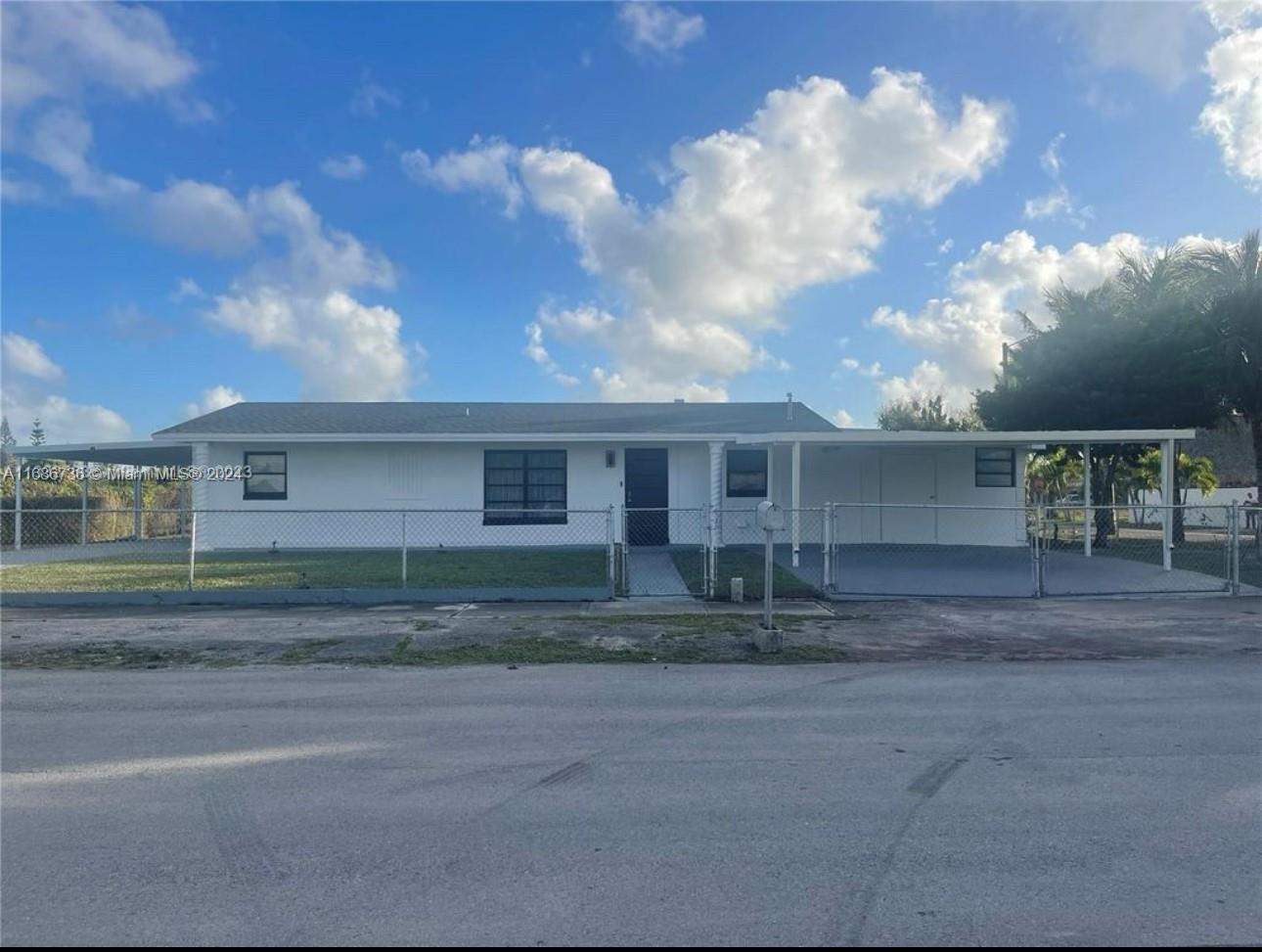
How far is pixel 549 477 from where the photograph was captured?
19734 mm

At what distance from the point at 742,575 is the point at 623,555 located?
287 cm

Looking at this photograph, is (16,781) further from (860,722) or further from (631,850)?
(860,722)

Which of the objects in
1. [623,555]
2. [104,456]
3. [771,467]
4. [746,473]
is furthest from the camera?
[104,456]

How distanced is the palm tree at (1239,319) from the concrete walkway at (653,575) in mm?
13948

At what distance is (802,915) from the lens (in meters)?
3.41

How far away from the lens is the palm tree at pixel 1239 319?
773 inches

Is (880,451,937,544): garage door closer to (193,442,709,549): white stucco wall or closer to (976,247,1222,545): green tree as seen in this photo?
(976,247,1222,545): green tree

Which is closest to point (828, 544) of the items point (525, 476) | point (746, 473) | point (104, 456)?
point (746, 473)

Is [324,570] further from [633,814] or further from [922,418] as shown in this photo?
[922,418]

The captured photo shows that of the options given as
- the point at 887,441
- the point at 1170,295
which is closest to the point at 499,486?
the point at 887,441

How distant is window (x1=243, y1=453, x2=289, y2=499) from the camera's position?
19547mm

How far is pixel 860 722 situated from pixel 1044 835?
2.15m

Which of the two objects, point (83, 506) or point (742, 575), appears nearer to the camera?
point (742, 575)

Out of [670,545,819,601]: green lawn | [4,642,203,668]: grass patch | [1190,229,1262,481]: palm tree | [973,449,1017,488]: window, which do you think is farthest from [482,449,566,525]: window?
[1190,229,1262,481]: palm tree
